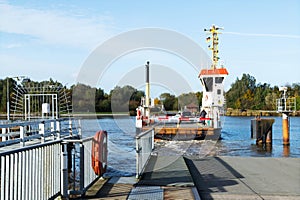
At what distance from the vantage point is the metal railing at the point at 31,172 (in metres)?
4.46

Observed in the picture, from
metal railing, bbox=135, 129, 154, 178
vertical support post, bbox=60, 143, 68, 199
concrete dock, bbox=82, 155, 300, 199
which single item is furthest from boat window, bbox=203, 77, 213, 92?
vertical support post, bbox=60, 143, 68, 199

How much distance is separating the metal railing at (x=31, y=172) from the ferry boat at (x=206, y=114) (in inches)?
798

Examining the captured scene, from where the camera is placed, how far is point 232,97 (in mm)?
115562

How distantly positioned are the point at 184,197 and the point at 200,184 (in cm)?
168

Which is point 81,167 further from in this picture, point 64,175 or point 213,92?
point 213,92

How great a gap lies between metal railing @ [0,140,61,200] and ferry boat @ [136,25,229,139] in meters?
20.3

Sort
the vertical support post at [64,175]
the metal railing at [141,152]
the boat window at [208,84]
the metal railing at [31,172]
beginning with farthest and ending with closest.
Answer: the boat window at [208,84] < the metal railing at [141,152] < the vertical support post at [64,175] < the metal railing at [31,172]

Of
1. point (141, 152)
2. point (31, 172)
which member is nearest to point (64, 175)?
point (31, 172)

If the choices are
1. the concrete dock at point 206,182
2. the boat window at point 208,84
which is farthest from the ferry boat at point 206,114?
the concrete dock at point 206,182

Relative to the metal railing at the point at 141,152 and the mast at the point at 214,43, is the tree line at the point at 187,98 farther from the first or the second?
the metal railing at the point at 141,152

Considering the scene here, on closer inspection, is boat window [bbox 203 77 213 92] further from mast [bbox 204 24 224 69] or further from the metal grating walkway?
the metal grating walkway

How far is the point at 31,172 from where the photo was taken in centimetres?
505

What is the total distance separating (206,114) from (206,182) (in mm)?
24770

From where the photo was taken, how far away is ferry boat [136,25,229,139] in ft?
90.6
